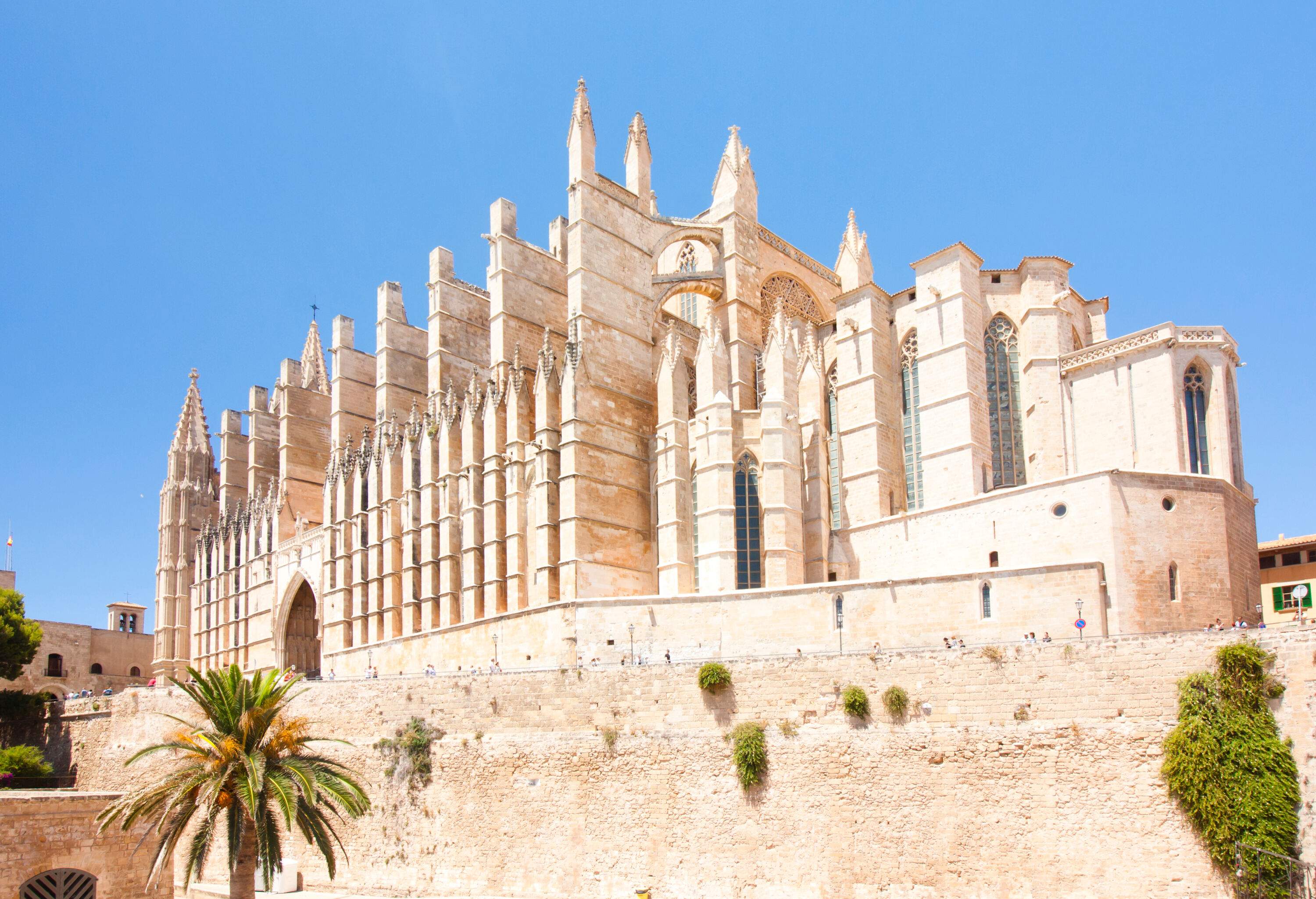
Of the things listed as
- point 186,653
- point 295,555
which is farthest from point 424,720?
point 186,653

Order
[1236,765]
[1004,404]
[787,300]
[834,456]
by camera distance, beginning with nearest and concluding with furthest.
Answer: [1236,765], [1004,404], [834,456], [787,300]

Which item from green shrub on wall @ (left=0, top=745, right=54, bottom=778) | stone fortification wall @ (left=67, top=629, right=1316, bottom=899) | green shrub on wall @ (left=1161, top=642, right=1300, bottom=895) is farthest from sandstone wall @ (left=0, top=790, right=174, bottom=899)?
green shrub on wall @ (left=1161, top=642, right=1300, bottom=895)

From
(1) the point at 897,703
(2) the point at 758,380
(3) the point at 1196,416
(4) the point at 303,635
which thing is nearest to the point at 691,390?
(2) the point at 758,380

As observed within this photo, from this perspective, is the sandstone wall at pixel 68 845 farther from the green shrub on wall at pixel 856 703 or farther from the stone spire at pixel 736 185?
the stone spire at pixel 736 185

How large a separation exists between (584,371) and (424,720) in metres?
9.85

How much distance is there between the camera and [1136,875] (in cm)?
1703

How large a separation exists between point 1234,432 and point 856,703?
38.4 feet

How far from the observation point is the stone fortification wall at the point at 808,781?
1753 cm

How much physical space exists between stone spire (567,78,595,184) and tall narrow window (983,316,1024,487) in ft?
35.9

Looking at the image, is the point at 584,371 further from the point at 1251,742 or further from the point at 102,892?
the point at 1251,742

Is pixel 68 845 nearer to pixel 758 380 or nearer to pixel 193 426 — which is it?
pixel 758 380

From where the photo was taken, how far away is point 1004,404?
1187 inches

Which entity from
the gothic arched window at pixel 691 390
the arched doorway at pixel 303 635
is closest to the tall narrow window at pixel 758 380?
the gothic arched window at pixel 691 390

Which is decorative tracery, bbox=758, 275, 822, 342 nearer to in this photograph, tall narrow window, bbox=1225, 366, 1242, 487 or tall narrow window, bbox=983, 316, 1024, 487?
tall narrow window, bbox=983, 316, 1024, 487
